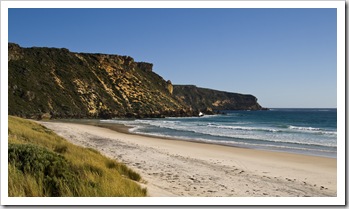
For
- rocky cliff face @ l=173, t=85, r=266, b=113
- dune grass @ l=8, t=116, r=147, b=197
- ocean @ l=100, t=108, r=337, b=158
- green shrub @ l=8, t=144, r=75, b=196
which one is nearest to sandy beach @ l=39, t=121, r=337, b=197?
dune grass @ l=8, t=116, r=147, b=197

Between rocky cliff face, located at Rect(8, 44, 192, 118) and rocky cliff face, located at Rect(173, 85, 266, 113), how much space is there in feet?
169

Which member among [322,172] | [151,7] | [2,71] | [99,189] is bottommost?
[322,172]

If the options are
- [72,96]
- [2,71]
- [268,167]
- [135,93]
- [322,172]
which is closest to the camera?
[2,71]

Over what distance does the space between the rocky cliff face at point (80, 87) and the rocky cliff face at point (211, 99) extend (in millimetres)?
51363

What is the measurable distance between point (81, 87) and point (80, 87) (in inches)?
9.7

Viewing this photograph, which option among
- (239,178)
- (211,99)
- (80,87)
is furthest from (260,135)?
(211,99)

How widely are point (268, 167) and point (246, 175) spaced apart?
8.04 ft

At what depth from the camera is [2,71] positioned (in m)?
5.96

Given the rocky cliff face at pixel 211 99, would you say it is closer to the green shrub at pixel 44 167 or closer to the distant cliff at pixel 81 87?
the distant cliff at pixel 81 87

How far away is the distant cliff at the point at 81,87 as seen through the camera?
5266 cm

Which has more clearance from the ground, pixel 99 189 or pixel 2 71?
pixel 2 71

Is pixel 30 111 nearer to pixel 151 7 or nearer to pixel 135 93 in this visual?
pixel 135 93

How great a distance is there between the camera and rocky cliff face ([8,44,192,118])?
173 feet

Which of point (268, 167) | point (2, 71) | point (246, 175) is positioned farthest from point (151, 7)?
point (268, 167)
